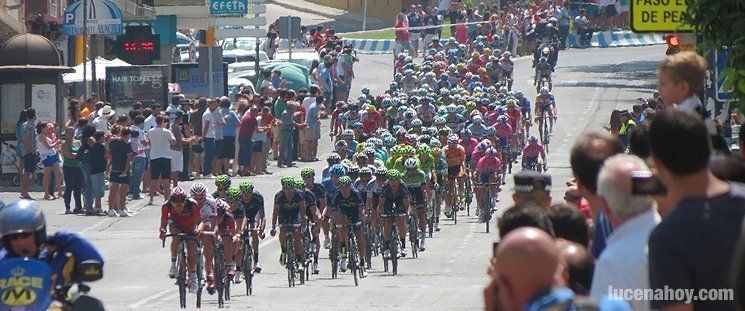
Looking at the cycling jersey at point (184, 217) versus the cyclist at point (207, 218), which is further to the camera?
the cyclist at point (207, 218)

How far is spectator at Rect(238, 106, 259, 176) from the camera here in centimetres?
3425

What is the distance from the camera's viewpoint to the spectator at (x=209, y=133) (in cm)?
3322

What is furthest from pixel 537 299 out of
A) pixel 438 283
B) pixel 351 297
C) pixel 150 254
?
pixel 150 254

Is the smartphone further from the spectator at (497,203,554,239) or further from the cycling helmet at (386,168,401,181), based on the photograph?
the cycling helmet at (386,168,401,181)

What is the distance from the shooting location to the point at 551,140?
43.6 meters

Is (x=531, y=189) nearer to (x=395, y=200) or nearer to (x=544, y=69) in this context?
(x=395, y=200)

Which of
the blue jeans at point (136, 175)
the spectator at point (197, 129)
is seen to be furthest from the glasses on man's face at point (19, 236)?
the spectator at point (197, 129)

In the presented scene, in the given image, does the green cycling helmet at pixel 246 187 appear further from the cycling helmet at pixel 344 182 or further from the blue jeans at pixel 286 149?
the blue jeans at pixel 286 149

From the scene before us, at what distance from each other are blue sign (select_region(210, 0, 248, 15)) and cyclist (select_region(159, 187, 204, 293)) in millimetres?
23257

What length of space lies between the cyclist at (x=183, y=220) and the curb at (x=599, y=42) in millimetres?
43687

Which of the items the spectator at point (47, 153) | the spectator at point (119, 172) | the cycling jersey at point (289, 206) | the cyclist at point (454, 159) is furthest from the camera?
the cyclist at point (454, 159)

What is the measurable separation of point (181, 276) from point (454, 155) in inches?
465

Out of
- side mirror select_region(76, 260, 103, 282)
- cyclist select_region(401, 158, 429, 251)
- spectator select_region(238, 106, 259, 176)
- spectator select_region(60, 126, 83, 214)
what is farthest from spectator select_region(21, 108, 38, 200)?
side mirror select_region(76, 260, 103, 282)

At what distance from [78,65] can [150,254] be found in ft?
52.0
